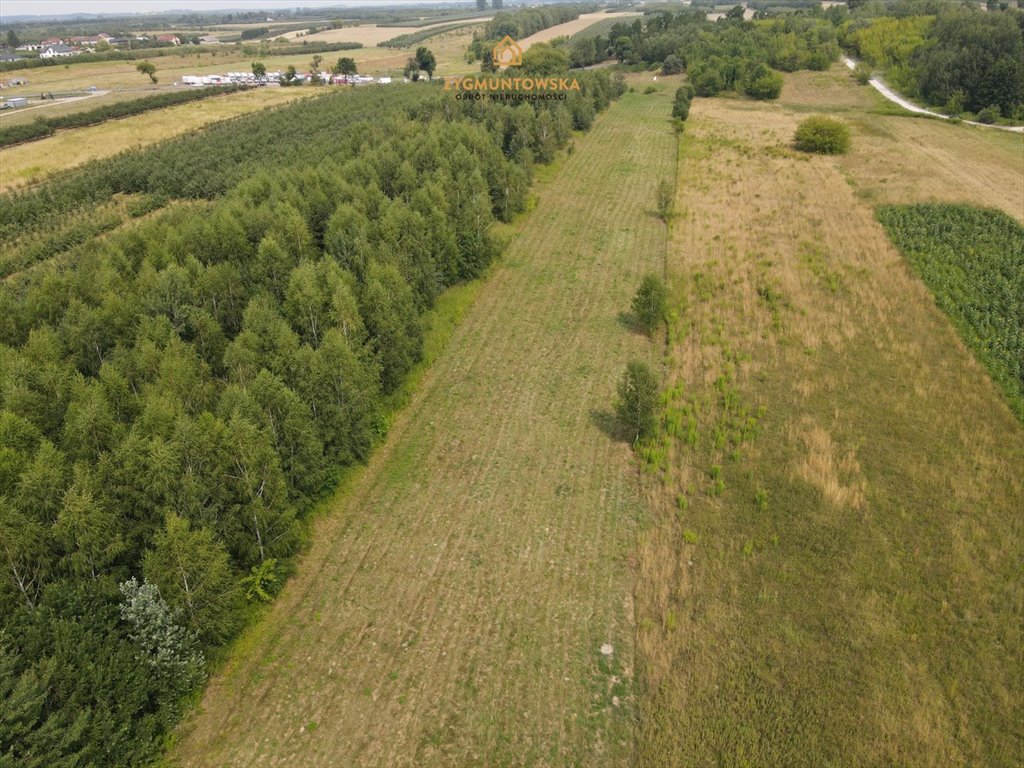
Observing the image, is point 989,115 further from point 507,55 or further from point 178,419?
point 178,419

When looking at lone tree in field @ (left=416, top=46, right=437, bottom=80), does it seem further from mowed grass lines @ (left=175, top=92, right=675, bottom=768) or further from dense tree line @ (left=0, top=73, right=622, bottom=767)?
mowed grass lines @ (left=175, top=92, right=675, bottom=768)

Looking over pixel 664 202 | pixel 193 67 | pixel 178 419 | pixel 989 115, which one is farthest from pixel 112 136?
pixel 989 115

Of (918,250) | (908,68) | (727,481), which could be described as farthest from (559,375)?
(908,68)

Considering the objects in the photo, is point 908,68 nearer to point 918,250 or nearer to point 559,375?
point 918,250

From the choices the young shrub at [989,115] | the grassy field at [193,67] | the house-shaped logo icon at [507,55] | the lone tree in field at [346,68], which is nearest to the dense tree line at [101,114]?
the grassy field at [193,67]

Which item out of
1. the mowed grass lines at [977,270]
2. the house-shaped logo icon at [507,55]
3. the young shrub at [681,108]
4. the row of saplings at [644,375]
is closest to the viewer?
the row of saplings at [644,375]

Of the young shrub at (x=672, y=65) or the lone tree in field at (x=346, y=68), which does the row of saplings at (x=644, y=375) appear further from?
the lone tree in field at (x=346, y=68)
